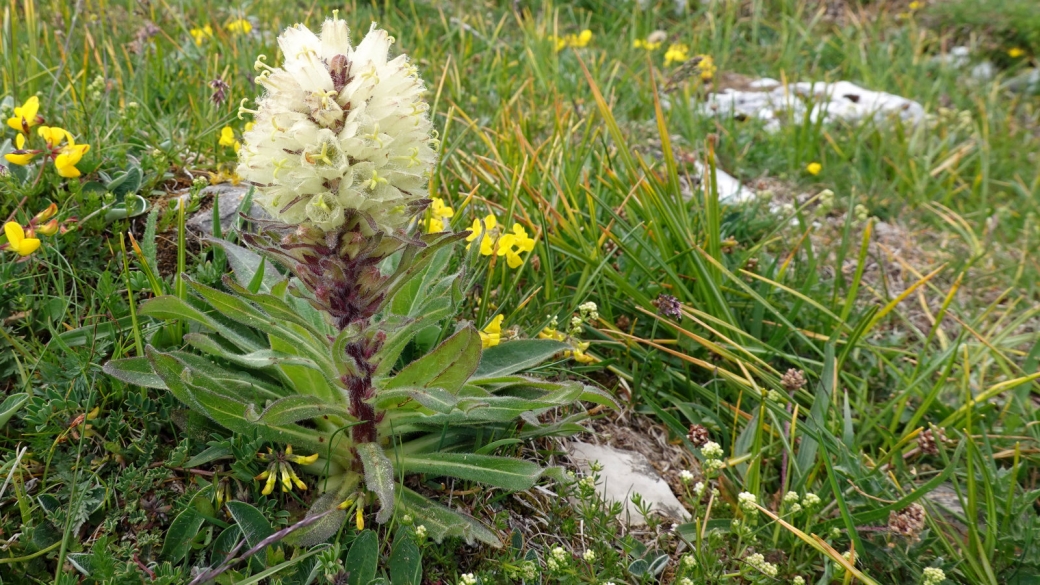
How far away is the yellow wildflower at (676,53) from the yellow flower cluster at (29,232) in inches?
163

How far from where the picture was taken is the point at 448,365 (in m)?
1.77

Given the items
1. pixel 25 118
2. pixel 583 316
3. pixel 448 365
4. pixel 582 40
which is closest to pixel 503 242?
pixel 583 316

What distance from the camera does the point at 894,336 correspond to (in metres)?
3.24

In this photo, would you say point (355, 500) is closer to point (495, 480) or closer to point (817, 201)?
point (495, 480)

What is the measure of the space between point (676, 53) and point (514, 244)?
324cm

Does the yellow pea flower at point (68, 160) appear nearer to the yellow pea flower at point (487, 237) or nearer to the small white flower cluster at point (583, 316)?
the yellow pea flower at point (487, 237)

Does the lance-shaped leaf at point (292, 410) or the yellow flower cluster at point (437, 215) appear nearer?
the lance-shaped leaf at point (292, 410)

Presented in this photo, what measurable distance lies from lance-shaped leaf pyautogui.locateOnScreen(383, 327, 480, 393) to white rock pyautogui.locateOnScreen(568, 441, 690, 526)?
2.08 ft

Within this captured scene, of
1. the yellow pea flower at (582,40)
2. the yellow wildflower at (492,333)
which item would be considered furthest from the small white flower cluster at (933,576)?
the yellow pea flower at (582,40)

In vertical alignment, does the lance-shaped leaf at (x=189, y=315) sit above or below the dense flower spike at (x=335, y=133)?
below

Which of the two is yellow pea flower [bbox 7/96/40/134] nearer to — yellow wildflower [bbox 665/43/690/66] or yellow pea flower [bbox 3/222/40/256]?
yellow pea flower [bbox 3/222/40/256]

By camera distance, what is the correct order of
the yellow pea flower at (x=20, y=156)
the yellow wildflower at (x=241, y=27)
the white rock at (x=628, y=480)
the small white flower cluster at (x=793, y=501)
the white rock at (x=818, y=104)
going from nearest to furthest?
the small white flower cluster at (x=793, y=501), the yellow pea flower at (x=20, y=156), the white rock at (x=628, y=480), the yellow wildflower at (x=241, y=27), the white rock at (x=818, y=104)

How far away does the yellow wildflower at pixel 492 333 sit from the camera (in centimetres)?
218

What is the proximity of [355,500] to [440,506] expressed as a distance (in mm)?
216
